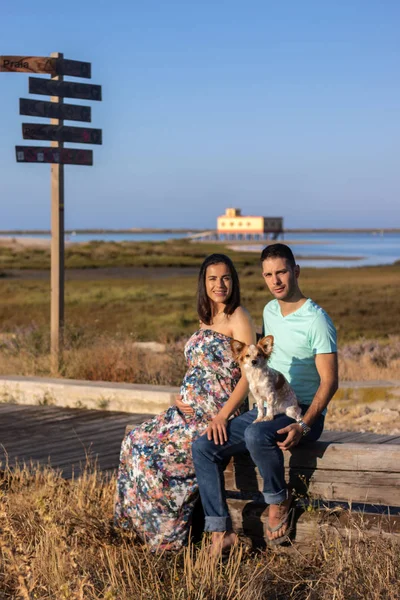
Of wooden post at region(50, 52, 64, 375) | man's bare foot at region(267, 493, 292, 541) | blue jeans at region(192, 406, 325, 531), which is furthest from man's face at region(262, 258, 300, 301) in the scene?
wooden post at region(50, 52, 64, 375)

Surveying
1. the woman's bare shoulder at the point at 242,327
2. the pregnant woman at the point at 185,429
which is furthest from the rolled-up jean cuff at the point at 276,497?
the woman's bare shoulder at the point at 242,327

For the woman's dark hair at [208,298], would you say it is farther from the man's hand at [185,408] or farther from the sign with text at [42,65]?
the sign with text at [42,65]

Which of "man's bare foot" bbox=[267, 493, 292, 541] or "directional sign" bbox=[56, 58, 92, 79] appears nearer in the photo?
"man's bare foot" bbox=[267, 493, 292, 541]

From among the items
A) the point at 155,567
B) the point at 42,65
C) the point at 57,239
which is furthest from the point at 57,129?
the point at 155,567

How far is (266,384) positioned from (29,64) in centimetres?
778

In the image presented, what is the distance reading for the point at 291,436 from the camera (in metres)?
4.52

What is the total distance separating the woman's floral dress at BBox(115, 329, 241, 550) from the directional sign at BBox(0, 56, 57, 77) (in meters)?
6.99

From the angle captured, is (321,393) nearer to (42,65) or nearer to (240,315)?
(240,315)

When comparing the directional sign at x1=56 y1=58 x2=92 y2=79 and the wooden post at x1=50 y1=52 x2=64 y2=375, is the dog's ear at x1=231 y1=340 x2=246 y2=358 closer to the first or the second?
the wooden post at x1=50 y1=52 x2=64 y2=375

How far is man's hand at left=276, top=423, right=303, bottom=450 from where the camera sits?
4.51 metres

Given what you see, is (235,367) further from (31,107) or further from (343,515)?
(31,107)

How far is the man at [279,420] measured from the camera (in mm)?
4539

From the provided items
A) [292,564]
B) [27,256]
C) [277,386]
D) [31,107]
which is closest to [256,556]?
[292,564]

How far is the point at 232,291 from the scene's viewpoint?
17.0 ft
